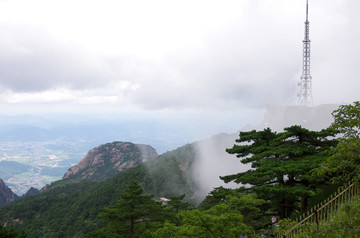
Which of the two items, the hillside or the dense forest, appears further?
the hillside

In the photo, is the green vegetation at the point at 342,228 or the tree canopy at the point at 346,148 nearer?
the green vegetation at the point at 342,228

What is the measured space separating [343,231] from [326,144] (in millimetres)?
11939

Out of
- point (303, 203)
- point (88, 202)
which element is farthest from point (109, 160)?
point (303, 203)

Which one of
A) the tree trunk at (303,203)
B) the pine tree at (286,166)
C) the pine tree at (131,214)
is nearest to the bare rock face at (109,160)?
the pine tree at (131,214)

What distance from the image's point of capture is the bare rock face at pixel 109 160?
132 meters

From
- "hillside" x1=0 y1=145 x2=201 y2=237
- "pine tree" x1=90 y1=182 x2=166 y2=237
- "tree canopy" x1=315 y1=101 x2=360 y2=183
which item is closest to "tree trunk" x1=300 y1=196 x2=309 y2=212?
"tree canopy" x1=315 y1=101 x2=360 y2=183

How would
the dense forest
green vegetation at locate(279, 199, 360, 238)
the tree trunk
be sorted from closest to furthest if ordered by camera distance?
green vegetation at locate(279, 199, 360, 238), the dense forest, the tree trunk

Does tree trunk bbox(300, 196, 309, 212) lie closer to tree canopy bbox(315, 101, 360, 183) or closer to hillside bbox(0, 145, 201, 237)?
tree canopy bbox(315, 101, 360, 183)

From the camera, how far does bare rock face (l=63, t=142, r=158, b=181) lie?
132375 mm

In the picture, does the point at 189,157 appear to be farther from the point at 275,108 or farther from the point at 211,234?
the point at 211,234

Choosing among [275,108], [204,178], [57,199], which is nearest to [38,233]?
[57,199]

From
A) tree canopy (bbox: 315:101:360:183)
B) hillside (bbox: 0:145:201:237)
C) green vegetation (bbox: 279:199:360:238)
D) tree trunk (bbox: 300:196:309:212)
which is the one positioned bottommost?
hillside (bbox: 0:145:201:237)

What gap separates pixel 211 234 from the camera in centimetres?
1127

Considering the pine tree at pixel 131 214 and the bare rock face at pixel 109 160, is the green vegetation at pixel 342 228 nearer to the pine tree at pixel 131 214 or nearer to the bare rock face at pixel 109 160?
the pine tree at pixel 131 214
